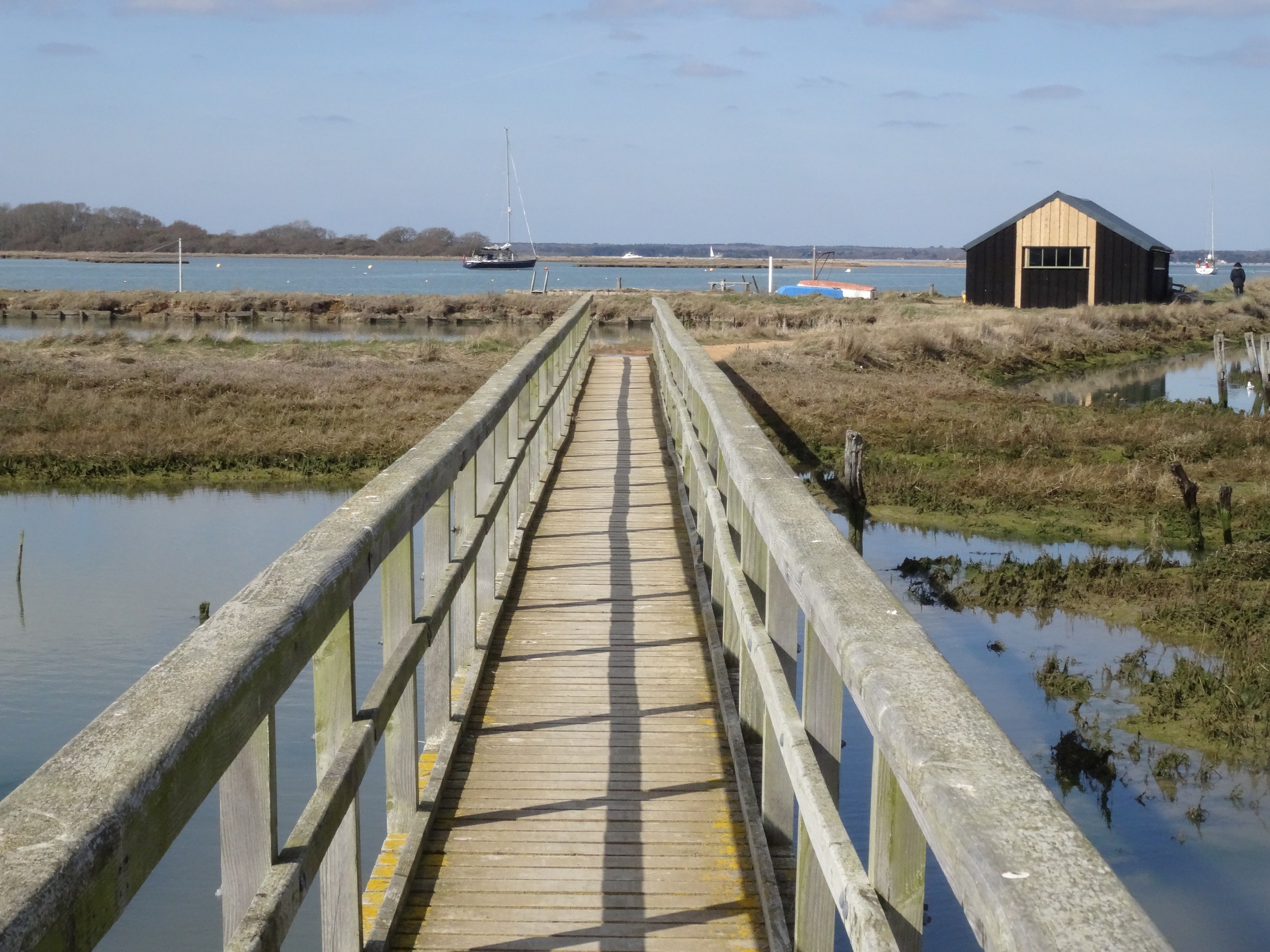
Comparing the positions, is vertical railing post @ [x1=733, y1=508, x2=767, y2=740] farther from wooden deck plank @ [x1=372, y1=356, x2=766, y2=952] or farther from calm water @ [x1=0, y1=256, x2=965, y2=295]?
calm water @ [x1=0, y1=256, x2=965, y2=295]

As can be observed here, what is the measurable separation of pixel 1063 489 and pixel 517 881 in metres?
15.9

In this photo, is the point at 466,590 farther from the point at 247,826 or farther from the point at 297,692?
the point at 297,692

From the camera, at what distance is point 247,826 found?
1.97m

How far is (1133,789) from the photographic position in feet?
29.8

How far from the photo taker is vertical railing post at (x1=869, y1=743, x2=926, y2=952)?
5.91 feet

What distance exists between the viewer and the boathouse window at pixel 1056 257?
47188 mm

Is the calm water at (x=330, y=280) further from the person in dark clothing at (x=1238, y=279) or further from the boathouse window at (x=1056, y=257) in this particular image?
the boathouse window at (x=1056, y=257)

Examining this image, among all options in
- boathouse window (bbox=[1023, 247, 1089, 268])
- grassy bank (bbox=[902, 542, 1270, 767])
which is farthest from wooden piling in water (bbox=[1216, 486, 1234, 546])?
boathouse window (bbox=[1023, 247, 1089, 268])

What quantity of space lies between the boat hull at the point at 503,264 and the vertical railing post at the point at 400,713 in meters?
147

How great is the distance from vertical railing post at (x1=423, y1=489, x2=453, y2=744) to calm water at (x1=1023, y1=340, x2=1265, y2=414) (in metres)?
25.4

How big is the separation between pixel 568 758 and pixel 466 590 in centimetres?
109

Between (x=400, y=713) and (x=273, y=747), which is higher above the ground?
(x=273, y=747)

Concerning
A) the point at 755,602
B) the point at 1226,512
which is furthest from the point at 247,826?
the point at 1226,512

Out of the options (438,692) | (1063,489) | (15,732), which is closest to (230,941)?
(438,692)
